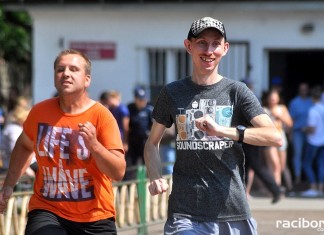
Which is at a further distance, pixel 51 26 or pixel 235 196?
pixel 51 26

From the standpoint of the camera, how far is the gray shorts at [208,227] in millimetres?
5508

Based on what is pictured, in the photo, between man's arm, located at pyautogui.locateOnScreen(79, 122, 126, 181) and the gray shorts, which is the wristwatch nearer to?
the gray shorts

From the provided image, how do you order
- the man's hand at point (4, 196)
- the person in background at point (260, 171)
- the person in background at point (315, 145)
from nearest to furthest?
the man's hand at point (4, 196) < the person in background at point (260, 171) < the person in background at point (315, 145)

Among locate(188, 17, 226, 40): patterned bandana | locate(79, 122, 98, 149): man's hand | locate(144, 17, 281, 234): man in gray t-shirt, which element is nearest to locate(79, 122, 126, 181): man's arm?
locate(79, 122, 98, 149): man's hand

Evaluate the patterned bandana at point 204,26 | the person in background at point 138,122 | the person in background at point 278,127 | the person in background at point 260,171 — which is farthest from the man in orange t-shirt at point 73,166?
the person in background at point 278,127

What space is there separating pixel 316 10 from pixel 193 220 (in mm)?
12207

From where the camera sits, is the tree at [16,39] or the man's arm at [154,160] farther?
the tree at [16,39]

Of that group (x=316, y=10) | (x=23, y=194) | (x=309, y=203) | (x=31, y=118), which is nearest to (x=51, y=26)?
(x=316, y=10)

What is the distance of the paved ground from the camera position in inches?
419

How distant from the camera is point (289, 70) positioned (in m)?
19.2

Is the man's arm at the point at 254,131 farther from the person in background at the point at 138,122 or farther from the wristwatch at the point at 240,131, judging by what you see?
the person in background at the point at 138,122

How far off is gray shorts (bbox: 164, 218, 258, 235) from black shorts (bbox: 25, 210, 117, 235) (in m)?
0.60

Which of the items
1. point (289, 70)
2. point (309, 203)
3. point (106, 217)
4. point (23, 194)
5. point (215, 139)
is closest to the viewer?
point (215, 139)

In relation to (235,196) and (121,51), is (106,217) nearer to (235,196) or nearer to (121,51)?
(235,196)
